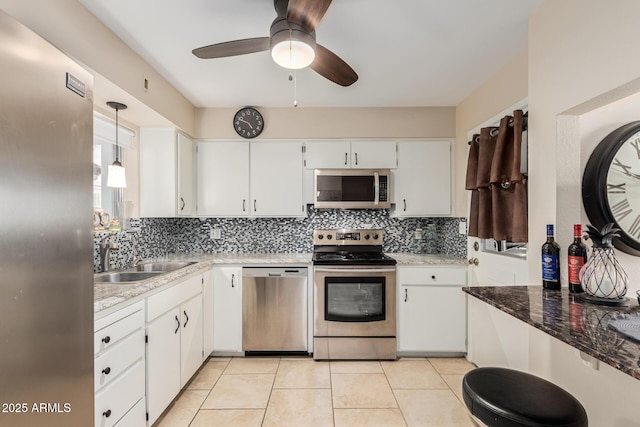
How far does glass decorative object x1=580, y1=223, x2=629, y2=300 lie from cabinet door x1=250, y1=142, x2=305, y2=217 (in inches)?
89.6

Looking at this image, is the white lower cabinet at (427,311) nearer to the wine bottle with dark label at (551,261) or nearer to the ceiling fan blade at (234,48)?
the wine bottle with dark label at (551,261)

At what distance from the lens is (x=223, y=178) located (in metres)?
3.11

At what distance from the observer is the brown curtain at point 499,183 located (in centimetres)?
191

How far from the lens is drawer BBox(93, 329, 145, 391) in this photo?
140cm

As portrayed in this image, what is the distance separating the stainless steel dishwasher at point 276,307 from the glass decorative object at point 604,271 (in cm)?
202

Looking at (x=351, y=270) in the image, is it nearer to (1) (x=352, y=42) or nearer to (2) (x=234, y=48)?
(1) (x=352, y=42)

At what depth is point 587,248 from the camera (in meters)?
1.38

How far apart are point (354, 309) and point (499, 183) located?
1572 mm

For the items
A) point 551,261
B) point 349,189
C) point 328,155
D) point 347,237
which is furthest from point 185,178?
point 551,261

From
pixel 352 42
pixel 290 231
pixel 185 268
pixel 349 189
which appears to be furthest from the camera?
pixel 290 231

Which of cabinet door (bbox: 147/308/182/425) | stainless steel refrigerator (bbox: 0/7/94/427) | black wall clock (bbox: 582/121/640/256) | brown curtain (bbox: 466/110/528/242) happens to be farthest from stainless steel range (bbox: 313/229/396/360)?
stainless steel refrigerator (bbox: 0/7/94/427)

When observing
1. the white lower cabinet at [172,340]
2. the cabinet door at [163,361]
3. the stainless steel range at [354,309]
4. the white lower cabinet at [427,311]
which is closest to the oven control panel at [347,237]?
the stainless steel range at [354,309]

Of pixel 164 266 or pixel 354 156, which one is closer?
pixel 164 266

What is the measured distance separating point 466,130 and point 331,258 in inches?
69.1
